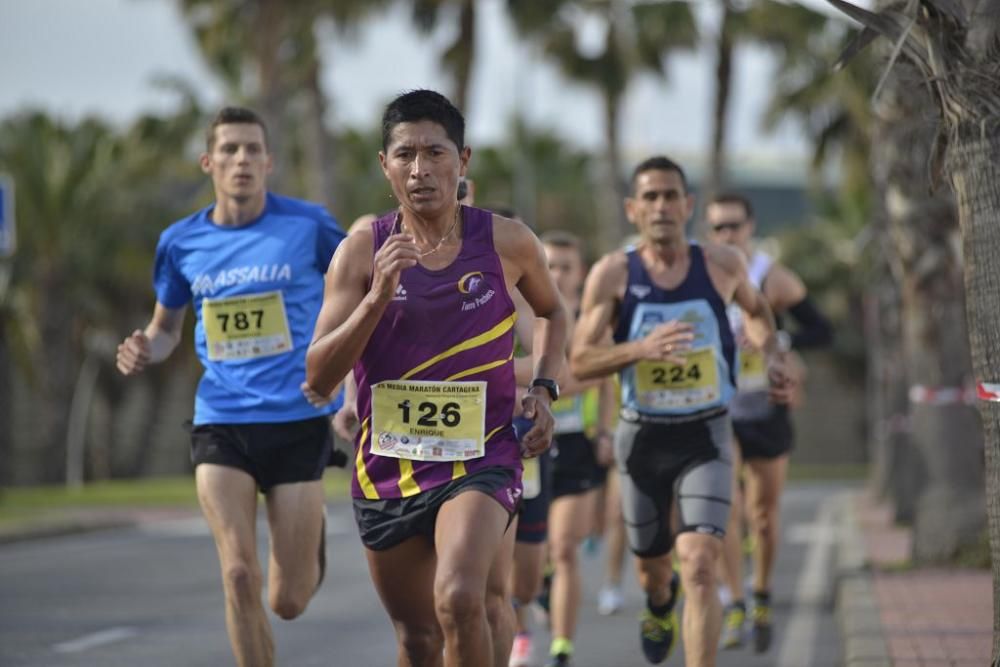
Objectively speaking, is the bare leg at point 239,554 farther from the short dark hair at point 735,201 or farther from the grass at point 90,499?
the grass at point 90,499

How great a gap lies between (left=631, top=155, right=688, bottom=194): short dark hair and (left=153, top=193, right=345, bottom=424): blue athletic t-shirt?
1529 millimetres

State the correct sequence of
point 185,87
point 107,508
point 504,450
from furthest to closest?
1. point 185,87
2. point 107,508
3. point 504,450

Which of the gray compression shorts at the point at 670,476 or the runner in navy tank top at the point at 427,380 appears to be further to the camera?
the gray compression shorts at the point at 670,476

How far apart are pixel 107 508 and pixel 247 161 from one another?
19.6 meters

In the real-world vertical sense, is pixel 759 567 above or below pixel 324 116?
below

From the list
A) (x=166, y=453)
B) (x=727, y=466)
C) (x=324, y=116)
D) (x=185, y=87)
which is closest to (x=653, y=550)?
(x=727, y=466)

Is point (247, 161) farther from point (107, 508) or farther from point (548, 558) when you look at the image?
point (107, 508)

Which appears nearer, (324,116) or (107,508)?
(107,508)

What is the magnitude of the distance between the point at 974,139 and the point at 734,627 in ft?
14.9

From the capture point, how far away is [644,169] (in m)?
8.67

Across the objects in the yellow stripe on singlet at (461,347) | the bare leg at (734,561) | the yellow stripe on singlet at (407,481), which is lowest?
the bare leg at (734,561)

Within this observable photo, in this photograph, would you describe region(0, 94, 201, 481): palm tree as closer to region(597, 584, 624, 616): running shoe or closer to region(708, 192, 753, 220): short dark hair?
region(597, 584, 624, 616): running shoe

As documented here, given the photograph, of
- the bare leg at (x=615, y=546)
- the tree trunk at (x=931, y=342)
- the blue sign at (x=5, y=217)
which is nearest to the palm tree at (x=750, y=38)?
the tree trunk at (x=931, y=342)

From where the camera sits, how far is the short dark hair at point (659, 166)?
8.55m
